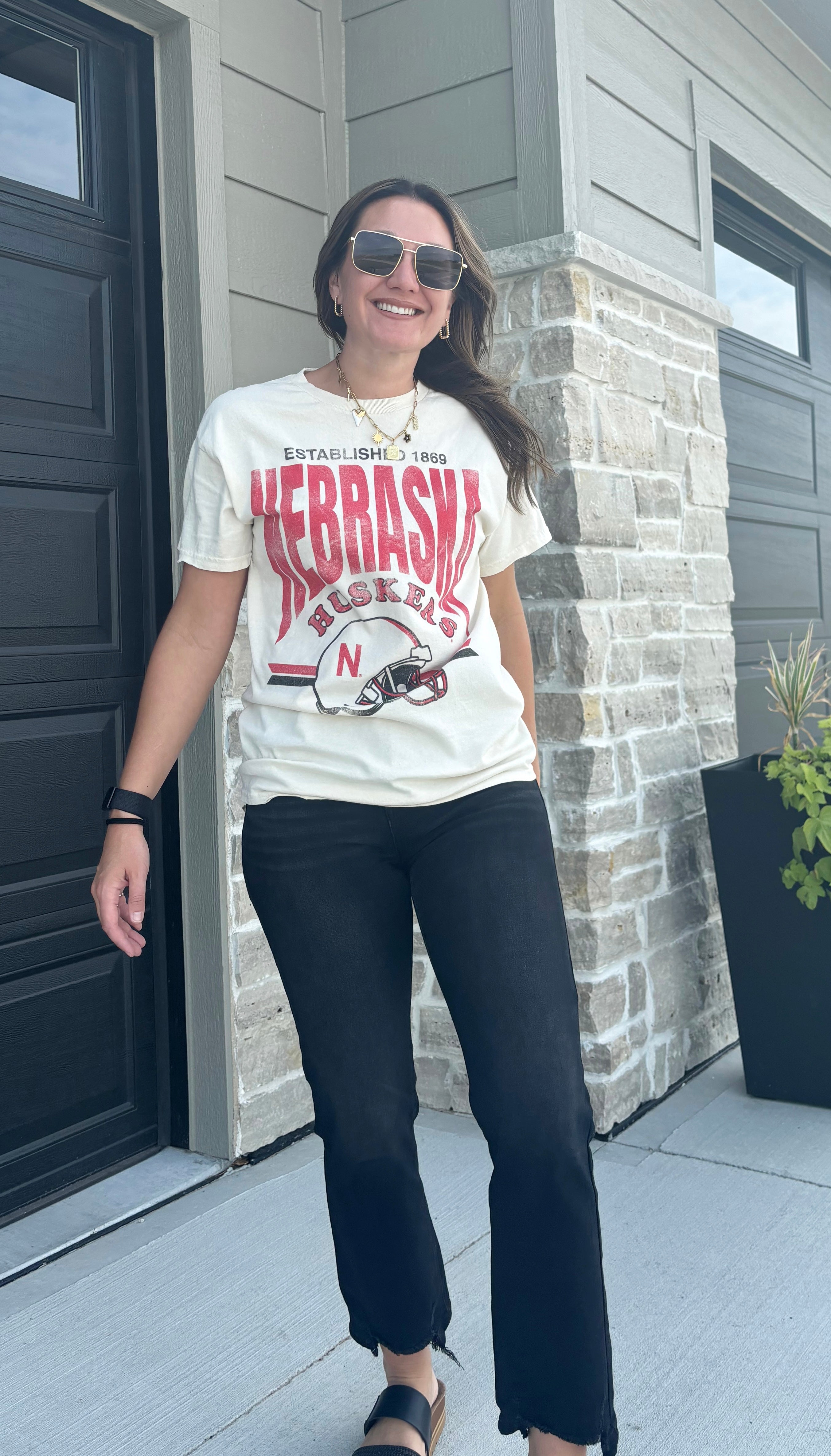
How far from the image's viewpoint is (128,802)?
154 cm

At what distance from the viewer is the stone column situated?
2.76 metres

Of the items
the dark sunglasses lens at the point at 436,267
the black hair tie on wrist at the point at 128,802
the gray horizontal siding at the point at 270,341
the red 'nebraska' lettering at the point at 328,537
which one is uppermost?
the gray horizontal siding at the point at 270,341

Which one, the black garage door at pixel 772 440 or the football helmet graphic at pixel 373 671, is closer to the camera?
the football helmet graphic at pixel 373 671

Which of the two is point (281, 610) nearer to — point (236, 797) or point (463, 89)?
point (236, 797)

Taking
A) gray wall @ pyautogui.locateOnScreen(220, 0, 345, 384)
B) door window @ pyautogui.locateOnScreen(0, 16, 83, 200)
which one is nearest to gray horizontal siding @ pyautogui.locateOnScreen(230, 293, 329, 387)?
gray wall @ pyautogui.locateOnScreen(220, 0, 345, 384)

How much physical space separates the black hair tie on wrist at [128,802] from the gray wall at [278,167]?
4.62ft

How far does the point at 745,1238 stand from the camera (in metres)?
2.30

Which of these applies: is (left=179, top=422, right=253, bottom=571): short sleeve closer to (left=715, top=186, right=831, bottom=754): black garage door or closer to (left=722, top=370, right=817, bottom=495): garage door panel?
(left=715, top=186, right=831, bottom=754): black garage door

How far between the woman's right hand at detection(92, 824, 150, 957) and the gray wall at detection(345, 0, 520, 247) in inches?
76.0

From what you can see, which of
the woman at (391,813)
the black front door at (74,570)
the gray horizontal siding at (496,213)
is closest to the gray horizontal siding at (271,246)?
the black front door at (74,570)

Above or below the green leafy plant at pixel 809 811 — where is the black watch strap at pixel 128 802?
above

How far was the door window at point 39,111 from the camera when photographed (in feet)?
7.63

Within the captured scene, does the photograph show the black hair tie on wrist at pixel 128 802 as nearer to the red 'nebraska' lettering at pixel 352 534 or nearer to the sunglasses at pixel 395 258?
the red 'nebraska' lettering at pixel 352 534

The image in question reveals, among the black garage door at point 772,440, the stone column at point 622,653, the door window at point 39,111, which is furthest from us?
the black garage door at point 772,440
